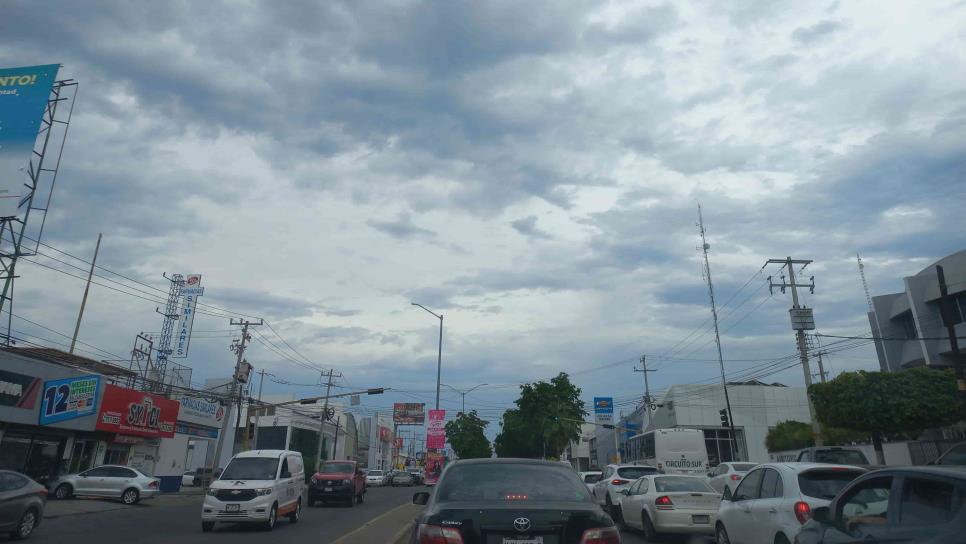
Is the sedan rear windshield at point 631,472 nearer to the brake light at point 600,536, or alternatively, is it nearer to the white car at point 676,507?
the white car at point 676,507

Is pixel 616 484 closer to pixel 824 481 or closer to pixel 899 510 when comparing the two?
pixel 824 481

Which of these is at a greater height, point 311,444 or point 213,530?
point 311,444

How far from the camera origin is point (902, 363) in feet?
141

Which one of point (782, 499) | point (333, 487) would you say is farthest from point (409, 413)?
point (782, 499)

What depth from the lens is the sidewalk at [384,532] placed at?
1271cm

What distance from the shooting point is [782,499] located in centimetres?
855

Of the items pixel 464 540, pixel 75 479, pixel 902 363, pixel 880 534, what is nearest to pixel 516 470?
pixel 464 540

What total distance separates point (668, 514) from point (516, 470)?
8163mm

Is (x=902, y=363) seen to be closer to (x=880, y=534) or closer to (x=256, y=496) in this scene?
(x=256, y=496)

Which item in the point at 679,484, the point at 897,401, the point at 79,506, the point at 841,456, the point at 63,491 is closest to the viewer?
the point at 679,484

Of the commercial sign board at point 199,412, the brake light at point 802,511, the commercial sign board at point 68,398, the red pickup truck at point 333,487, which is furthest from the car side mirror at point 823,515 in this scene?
the commercial sign board at point 199,412

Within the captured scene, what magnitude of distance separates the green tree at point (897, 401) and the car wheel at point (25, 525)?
27740 millimetres

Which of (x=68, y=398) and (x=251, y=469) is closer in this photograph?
(x=251, y=469)

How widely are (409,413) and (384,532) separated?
10220 cm
